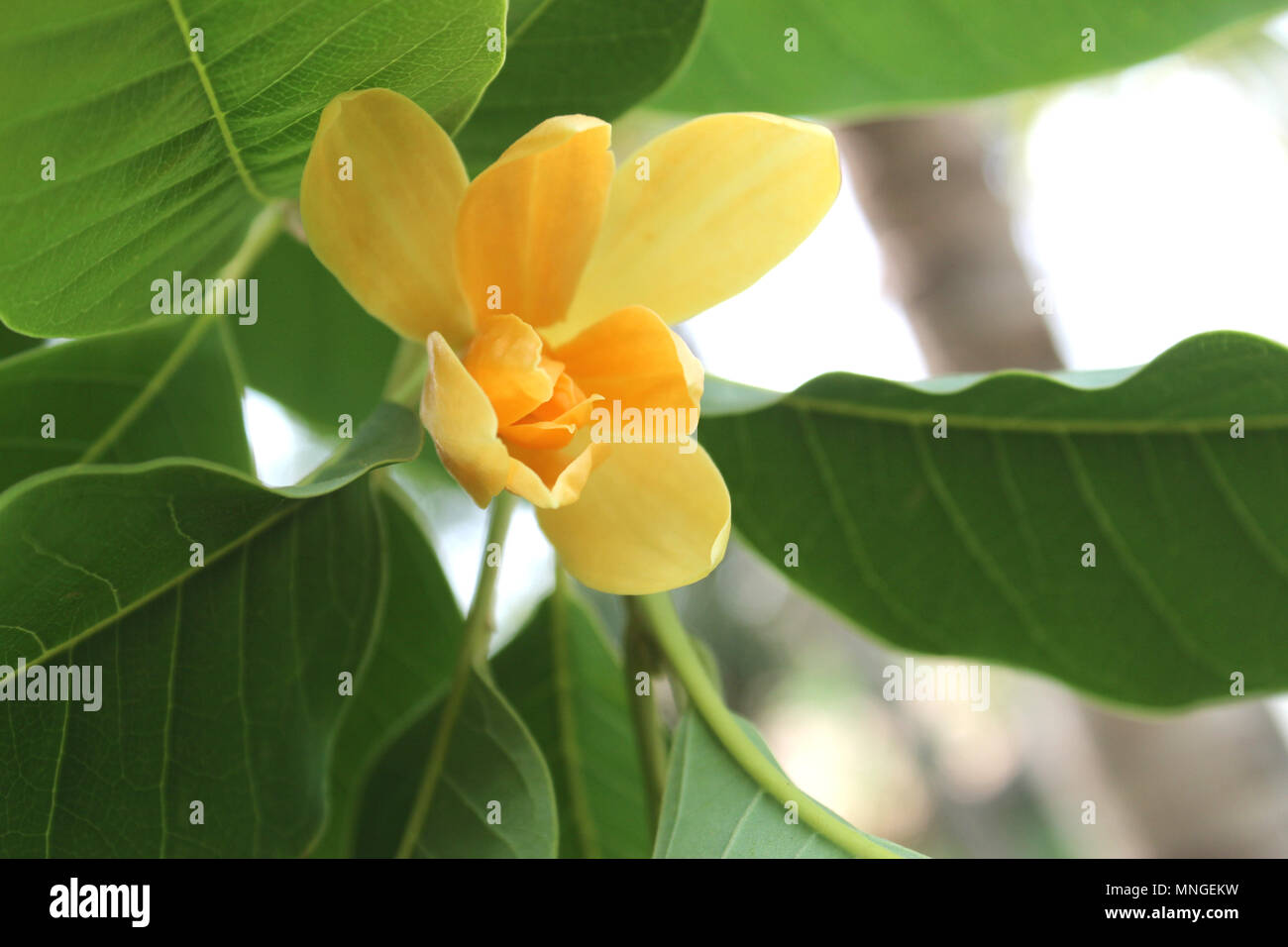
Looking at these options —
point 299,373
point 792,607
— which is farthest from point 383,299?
point 792,607

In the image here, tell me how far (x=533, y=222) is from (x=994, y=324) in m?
1.04

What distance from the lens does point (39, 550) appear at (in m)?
0.53

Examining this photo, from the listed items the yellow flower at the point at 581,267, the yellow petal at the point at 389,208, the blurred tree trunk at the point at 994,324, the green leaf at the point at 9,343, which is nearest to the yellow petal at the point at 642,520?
the yellow flower at the point at 581,267

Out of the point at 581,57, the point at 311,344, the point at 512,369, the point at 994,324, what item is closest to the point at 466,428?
the point at 512,369

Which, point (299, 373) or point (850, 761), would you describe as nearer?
point (299, 373)

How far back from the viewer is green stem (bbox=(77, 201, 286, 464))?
79cm

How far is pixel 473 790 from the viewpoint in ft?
2.28

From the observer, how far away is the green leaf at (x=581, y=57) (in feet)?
2.11

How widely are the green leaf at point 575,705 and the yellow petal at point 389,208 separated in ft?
1.48

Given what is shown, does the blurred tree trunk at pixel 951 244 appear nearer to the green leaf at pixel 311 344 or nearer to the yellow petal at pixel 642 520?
the green leaf at pixel 311 344

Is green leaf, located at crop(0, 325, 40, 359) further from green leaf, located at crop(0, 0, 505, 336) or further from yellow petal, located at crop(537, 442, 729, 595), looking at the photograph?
yellow petal, located at crop(537, 442, 729, 595)

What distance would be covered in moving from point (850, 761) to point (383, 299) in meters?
12.4
